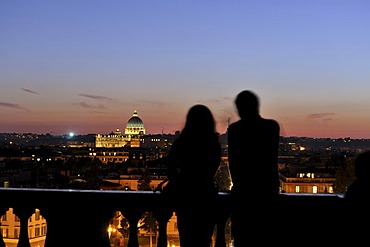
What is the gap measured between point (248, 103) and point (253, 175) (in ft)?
2.04

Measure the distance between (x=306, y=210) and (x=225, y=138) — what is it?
3.44 feet

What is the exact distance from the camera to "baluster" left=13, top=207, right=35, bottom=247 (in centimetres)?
577

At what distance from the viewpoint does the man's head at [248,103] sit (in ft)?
16.9

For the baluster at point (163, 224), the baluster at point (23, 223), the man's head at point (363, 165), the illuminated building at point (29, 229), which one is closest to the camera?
the man's head at point (363, 165)

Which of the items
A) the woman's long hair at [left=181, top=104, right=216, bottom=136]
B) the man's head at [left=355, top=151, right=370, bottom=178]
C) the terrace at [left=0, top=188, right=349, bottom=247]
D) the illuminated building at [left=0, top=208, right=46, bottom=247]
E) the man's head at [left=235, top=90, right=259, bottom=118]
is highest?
the man's head at [left=235, top=90, right=259, bottom=118]

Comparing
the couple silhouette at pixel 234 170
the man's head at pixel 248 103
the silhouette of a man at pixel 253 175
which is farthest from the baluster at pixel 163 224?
Answer: the man's head at pixel 248 103

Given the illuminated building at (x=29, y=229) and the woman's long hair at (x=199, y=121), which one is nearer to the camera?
the woman's long hair at (x=199, y=121)

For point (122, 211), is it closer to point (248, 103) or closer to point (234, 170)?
point (234, 170)

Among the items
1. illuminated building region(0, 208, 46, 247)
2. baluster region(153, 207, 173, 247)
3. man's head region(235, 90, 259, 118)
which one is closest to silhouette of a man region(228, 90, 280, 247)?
man's head region(235, 90, 259, 118)

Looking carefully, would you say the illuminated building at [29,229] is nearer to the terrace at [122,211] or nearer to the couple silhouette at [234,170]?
the terrace at [122,211]

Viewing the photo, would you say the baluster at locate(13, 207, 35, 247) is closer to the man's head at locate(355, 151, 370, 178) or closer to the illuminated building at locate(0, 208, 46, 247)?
the illuminated building at locate(0, 208, 46, 247)

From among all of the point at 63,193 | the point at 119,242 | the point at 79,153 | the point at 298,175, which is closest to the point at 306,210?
the point at 63,193

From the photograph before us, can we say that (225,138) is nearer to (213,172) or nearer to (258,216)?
(213,172)

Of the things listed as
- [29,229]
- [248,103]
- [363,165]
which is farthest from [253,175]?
[29,229]
